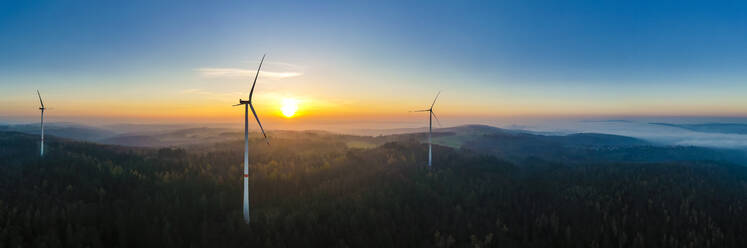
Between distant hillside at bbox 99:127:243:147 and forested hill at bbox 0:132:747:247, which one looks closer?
forested hill at bbox 0:132:747:247

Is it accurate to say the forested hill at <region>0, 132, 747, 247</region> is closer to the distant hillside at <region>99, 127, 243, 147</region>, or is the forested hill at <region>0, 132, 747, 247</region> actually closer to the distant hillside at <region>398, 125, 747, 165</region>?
the distant hillside at <region>398, 125, 747, 165</region>

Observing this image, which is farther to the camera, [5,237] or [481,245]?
[481,245]

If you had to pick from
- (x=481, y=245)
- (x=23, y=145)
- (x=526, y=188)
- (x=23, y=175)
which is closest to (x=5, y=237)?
(x=23, y=175)

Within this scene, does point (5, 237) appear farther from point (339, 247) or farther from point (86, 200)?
point (339, 247)

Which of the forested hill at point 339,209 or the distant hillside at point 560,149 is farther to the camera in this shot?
the distant hillside at point 560,149

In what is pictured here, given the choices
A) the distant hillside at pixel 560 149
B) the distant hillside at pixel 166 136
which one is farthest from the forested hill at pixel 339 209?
the distant hillside at pixel 166 136

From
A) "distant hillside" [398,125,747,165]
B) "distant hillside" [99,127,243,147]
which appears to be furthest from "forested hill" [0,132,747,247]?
"distant hillside" [99,127,243,147]

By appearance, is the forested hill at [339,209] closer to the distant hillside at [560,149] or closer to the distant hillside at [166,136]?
the distant hillside at [560,149]

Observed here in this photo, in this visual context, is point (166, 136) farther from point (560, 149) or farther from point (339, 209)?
point (560, 149)
